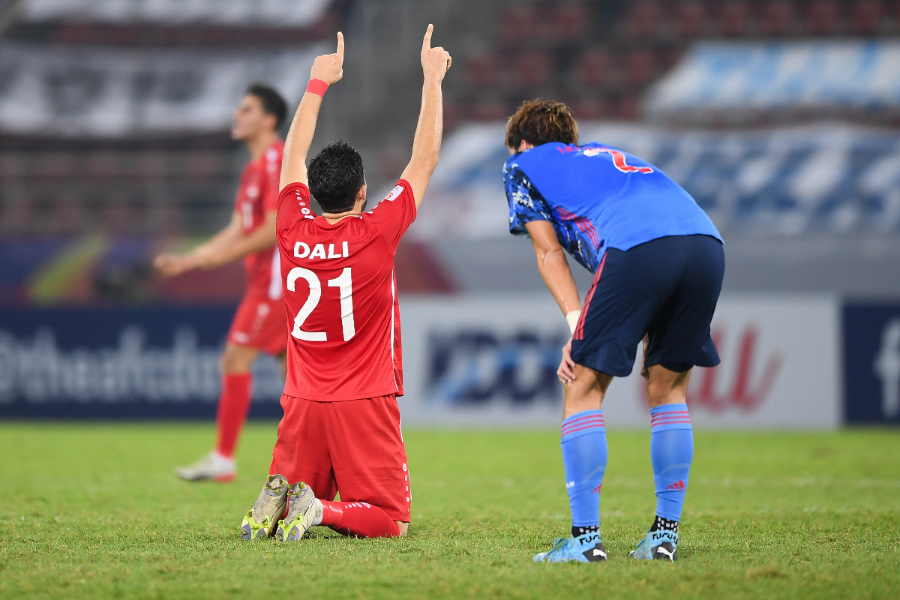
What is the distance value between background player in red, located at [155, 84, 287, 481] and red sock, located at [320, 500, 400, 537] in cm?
316

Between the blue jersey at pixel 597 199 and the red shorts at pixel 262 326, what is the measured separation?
3.72 m

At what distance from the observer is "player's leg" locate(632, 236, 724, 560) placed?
4.47 metres

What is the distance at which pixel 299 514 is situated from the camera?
486 cm

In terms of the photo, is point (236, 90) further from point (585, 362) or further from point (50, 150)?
point (585, 362)

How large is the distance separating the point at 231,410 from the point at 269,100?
2206 mm

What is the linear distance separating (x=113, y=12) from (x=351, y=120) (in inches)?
266

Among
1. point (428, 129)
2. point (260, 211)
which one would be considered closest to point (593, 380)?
point (428, 129)

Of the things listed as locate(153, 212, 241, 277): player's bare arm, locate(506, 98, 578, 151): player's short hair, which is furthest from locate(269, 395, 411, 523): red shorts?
locate(153, 212, 241, 277): player's bare arm

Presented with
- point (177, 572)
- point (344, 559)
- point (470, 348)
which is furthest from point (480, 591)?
point (470, 348)

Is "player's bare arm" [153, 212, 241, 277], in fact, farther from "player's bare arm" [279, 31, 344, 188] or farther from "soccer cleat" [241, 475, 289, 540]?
"soccer cleat" [241, 475, 289, 540]

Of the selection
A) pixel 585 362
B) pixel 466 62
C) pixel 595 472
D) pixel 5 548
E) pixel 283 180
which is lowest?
pixel 5 548

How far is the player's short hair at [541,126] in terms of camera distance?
15.7 ft

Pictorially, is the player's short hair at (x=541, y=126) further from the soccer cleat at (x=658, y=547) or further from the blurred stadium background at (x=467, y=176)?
the blurred stadium background at (x=467, y=176)

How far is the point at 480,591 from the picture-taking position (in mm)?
3840
